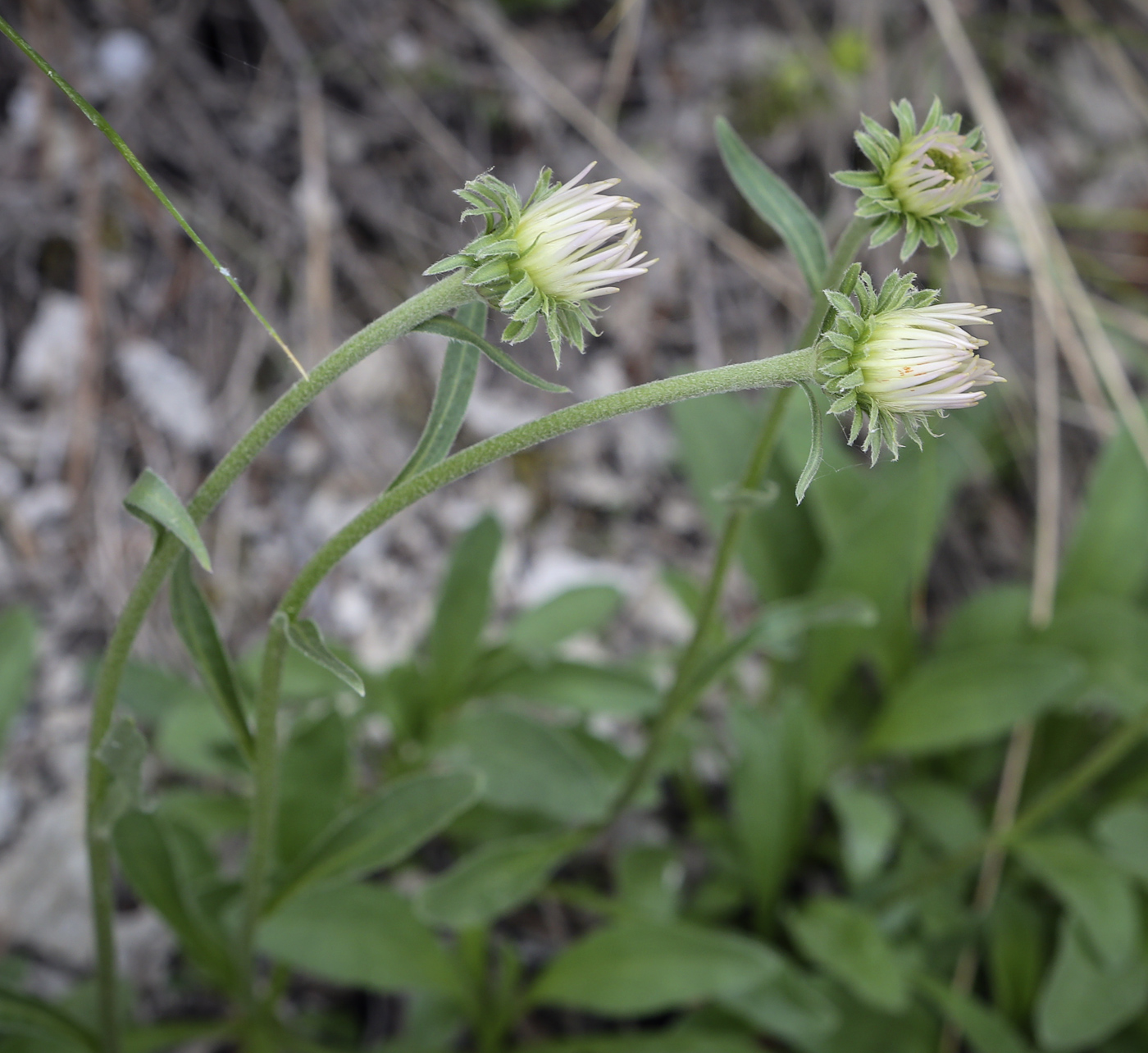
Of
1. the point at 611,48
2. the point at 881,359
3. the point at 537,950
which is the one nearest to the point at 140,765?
the point at 881,359

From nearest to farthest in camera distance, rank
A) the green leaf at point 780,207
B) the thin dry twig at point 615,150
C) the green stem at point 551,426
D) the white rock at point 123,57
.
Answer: the green stem at point 551,426 → the green leaf at point 780,207 → the white rock at point 123,57 → the thin dry twig at point 615,150

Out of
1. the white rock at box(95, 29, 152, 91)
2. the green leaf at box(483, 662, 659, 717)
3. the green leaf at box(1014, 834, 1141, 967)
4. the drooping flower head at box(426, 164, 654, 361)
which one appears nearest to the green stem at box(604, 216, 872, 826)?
the green leaf at box(483, 662, 659, 717)

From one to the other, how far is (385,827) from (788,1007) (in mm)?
955

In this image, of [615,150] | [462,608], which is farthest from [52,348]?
[615,150]

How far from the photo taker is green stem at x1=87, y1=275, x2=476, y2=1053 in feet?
3.77

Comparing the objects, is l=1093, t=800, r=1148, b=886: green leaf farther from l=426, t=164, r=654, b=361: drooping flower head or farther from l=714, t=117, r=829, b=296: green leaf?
l=426, t=164, r=654, b=361: drooping flower head

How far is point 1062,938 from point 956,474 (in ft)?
4.04

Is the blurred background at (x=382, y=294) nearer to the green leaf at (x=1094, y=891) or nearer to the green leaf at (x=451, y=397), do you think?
the green leaf at (x=1094, y=891)

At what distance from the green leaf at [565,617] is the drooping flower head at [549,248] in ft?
4.16

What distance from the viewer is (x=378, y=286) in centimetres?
304

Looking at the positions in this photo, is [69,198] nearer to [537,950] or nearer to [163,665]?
[163,665]

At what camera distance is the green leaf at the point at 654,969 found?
198 centimetres

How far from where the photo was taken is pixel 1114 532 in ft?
9.14

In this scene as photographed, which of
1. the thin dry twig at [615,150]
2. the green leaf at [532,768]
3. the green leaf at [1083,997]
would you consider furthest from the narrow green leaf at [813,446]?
the thin dry twig at [615,150]
